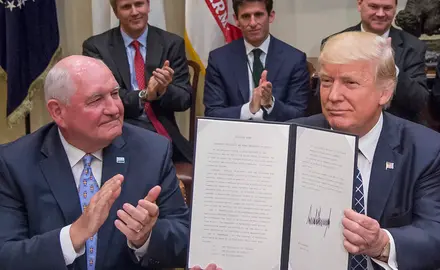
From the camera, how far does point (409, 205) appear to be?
1.89m

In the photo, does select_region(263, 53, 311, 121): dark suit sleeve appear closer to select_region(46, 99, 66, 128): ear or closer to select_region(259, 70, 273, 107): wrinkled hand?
select_region(259, 70, 273, 107): wrinkled hand

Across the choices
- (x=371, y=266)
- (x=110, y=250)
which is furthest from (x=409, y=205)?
(x=110, y=250)

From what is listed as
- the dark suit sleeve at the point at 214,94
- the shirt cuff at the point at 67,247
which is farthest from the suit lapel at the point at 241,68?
the shirt cuff at the point at 67,247

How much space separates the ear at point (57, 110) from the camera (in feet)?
6.34

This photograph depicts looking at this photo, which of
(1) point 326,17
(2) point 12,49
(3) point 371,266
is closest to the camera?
(3) point 371,266

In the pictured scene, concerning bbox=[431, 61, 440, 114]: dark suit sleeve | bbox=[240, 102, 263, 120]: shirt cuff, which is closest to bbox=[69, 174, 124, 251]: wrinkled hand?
bbox=[240, 102, 263, 120]: shirt cuff

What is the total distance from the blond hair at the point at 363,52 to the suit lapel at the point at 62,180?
825 millimetres

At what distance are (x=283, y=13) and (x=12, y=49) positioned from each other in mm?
1898

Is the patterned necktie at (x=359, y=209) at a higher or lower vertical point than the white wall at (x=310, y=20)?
lower

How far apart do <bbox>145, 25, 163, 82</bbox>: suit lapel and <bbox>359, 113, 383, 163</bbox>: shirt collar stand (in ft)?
6.24

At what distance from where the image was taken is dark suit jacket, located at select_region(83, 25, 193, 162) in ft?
11.6

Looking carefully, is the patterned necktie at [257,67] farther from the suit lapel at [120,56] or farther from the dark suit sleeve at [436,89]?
the dark suit sleeve at [436,89]

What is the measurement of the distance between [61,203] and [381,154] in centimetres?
96

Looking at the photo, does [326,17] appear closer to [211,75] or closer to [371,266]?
[211,75]
